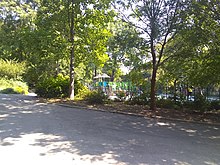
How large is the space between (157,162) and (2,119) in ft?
20.4

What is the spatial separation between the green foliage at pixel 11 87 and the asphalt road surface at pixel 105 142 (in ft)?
50.4

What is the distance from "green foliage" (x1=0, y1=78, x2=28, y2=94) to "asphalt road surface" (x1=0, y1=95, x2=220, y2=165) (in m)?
15.4

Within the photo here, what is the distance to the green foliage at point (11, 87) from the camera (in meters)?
23.4

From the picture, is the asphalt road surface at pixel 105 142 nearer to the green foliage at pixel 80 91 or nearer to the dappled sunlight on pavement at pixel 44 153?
the dappled sunlight on pavement at pixel 44 153

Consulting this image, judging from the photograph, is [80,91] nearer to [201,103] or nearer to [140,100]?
[140,100]

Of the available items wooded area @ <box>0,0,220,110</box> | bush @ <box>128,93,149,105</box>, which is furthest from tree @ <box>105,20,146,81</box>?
bush @ <box>128,93,149,105</box>

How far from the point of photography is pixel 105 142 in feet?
19.9

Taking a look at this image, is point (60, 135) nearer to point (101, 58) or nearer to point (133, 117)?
point (133, 117)

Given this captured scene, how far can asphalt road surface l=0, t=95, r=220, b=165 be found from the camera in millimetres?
4785

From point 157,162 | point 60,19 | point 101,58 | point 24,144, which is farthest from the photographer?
point 101,58

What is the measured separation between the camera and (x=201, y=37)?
360 inches

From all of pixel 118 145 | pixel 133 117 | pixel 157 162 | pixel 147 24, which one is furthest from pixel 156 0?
pixel 157 162

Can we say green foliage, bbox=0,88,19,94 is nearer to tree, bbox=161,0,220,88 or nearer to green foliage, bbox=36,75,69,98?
green foliage, bbox=36,75,69,98

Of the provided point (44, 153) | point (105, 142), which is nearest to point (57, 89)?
point (105, 142)
